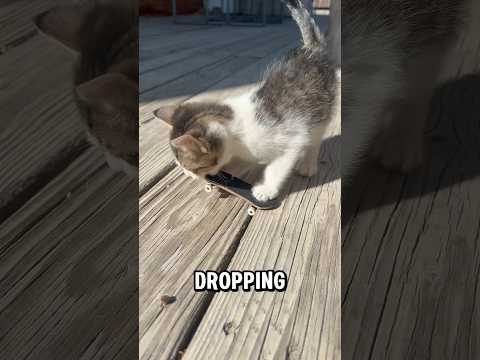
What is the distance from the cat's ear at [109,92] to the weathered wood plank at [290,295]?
192 millimetres

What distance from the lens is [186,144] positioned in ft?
1.63

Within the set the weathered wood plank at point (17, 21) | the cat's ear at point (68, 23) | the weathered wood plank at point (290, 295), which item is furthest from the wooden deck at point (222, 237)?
the weathered wood plank at point (17, 21)

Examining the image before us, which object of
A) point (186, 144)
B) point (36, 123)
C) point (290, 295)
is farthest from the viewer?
point (36, 123)

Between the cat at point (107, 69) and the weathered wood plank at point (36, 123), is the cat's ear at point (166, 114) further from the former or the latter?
the weathered wood plank at point (36, 123)

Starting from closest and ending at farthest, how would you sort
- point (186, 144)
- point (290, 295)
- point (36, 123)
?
point (290, 295) → point (186, 144) → point (36, 123)

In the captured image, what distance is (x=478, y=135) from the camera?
1.30ft

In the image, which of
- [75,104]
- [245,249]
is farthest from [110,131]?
[245,249]

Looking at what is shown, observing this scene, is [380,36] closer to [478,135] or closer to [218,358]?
[478,135]

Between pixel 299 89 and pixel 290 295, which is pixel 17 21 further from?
pixel 290 295

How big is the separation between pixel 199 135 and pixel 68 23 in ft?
0.75

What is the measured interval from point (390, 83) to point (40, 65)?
499 millimetres

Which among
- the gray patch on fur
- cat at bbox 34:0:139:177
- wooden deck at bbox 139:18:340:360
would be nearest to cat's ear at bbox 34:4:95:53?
cat at bbox 34:0:139:177

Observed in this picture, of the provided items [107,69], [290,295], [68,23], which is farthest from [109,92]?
[290,295]

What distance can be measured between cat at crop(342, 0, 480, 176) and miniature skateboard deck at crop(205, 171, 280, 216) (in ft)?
0.27
